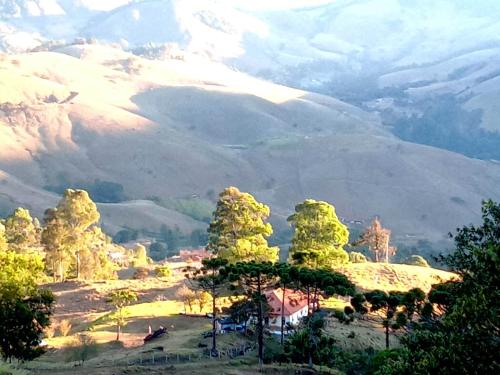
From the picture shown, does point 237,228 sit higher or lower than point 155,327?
higher

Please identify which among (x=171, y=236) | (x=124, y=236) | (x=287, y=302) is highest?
(x=171, y=236)

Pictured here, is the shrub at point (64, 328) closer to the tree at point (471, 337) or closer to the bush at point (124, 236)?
the tree at point (471, 337)

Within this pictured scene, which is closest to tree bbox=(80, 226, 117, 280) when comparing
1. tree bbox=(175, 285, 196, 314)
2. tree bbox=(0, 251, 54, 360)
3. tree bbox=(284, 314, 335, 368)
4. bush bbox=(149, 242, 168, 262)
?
tree bbox=(175, 285, 196, 314)

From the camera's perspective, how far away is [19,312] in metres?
30.5

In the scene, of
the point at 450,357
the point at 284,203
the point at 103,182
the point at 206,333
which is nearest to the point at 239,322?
the point at 206,333

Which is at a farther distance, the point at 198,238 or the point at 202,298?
the point at 198,238

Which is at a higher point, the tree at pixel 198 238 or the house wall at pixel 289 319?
the tree at pixel 198 238

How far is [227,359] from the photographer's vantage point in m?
34.5

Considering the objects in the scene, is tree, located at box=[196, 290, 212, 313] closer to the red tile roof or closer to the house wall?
the red tile roof

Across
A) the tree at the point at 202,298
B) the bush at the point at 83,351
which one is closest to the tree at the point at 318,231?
the tree at the point at 202,298

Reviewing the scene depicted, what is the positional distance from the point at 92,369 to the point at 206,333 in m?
12.1

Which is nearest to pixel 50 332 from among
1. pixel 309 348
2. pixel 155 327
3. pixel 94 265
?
pixel 155 327

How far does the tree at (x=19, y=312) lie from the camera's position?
100ft

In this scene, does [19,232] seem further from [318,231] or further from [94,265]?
[318,231]
